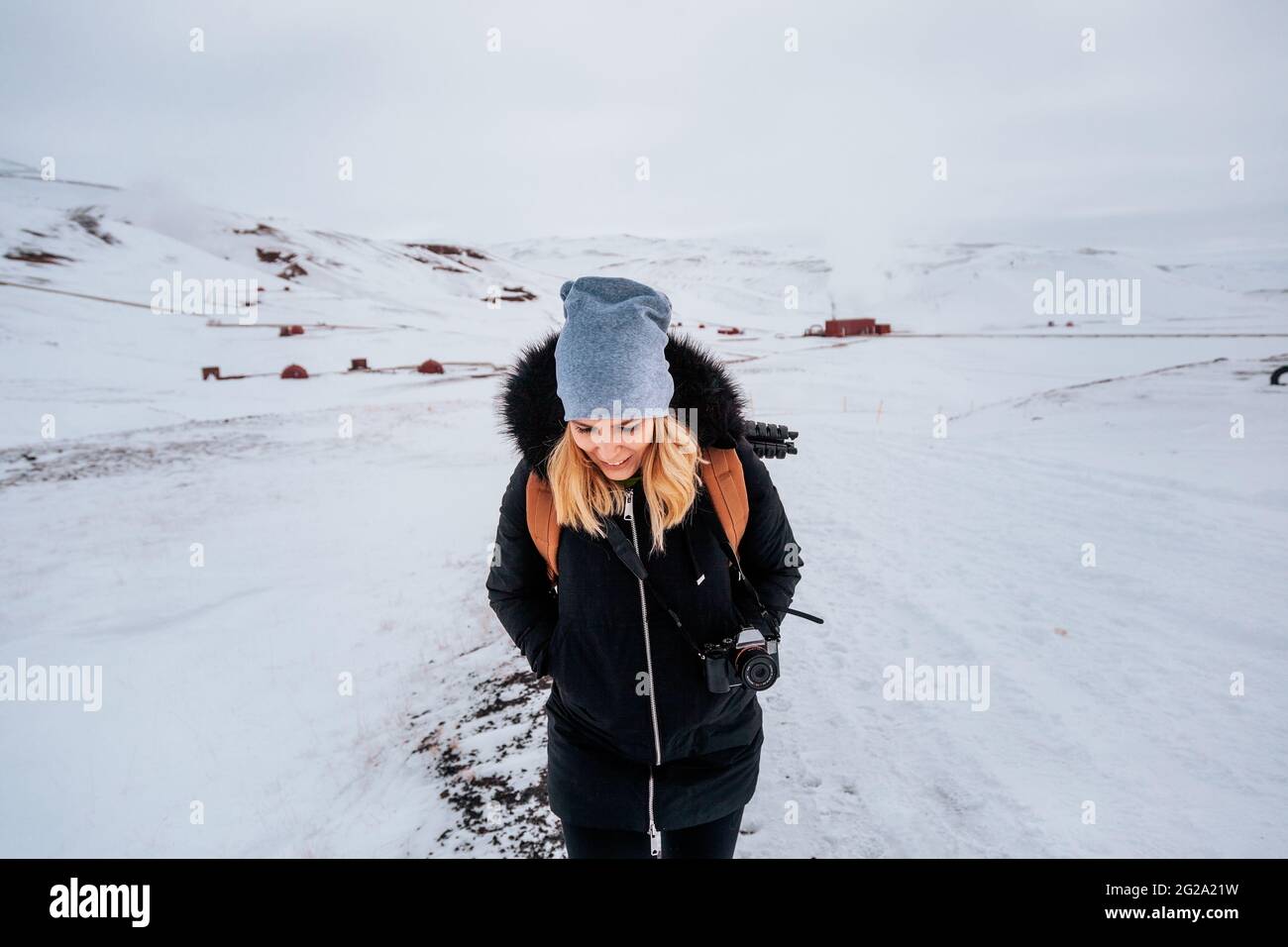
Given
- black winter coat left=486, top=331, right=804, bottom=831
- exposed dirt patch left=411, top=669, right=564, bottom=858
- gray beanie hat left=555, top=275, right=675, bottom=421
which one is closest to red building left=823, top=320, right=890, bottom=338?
exposed dirt patch left=411, top=669, right=564, bottom=858

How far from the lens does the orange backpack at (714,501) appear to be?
1985 mm

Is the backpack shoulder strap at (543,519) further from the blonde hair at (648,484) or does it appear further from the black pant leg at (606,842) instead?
the black pant leg at (606,842)

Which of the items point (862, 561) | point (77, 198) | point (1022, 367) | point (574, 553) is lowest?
point (862, 561)

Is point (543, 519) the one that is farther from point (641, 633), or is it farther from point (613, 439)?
point (641, 633)

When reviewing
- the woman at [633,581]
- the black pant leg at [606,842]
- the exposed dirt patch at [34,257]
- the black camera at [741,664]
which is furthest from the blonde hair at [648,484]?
the exposed dirt patch at [34,257]

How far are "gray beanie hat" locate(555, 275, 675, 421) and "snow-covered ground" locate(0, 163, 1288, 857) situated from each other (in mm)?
2126

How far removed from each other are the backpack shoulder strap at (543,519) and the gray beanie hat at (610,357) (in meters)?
0.27

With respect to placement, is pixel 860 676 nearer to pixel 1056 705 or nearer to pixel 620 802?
pixel 1056 705

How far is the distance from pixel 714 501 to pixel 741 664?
1.70 ft

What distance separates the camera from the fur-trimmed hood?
80.3 inches

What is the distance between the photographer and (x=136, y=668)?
4781mm

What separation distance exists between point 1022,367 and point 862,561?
2457 centimetres
